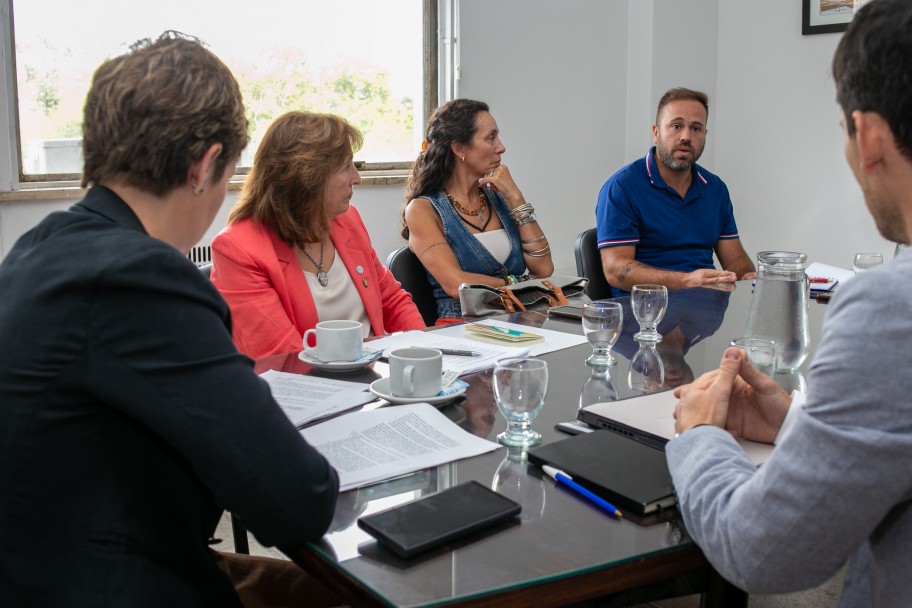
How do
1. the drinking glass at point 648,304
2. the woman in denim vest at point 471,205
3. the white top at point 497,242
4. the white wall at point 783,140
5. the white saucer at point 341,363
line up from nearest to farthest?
the white saucer at point 341,363 < the drinking glass at point 648,304 < the woman in denim vest at point 471,205 < the white top at point 497,242 < the white wall at point 783,140

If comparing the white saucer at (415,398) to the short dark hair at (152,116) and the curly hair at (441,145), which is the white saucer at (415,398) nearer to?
the short dark hair at (152,116)

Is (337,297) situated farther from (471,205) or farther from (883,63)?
(883,63)

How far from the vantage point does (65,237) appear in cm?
95

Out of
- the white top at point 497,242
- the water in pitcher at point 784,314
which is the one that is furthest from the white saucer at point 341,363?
the white top at point 497,242

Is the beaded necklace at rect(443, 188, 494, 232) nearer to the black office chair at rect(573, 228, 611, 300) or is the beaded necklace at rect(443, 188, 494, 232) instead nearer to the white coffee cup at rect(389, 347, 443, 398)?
the black office chair at rect(573, 228, 611, 300)

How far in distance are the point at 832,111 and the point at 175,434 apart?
13.9 ft

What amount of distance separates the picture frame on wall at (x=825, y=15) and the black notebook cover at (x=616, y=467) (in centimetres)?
380

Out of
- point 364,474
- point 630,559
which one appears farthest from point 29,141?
point 630,559

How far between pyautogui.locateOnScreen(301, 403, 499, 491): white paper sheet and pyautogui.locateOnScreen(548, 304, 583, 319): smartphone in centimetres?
87

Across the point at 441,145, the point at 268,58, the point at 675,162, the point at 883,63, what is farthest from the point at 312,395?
the point at 268,58

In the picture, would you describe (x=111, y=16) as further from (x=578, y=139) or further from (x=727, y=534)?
(x=727, y=534)

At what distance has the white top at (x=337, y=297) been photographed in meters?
2.23

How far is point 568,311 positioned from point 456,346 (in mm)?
487

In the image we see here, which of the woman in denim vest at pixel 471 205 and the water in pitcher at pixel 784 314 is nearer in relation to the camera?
the water in pitcher at pixel 784 314
